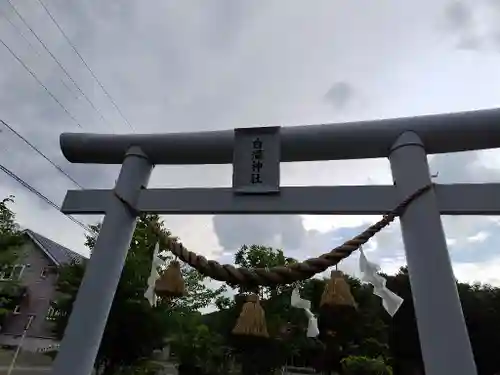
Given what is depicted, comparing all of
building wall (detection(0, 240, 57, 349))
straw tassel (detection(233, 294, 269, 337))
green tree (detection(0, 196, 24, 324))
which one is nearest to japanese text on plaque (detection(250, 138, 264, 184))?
straw tassel (detection(233, 294, 269, 337))

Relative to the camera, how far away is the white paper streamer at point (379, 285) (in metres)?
1.47

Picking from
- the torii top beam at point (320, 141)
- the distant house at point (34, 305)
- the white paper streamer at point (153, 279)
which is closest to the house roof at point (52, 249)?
the distant house at point (34, 305)

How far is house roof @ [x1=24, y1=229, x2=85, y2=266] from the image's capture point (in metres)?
15.0

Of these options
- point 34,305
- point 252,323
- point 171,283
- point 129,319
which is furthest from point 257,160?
point 34,305

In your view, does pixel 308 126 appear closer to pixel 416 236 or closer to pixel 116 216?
pixel 416 236

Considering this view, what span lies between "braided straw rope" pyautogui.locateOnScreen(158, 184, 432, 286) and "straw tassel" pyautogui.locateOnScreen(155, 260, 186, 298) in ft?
0.89

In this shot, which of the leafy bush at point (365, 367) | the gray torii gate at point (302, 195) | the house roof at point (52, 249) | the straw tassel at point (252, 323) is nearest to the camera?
the gray torii gate at point (302, 195)

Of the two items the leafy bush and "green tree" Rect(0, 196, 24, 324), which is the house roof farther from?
the leafy bush

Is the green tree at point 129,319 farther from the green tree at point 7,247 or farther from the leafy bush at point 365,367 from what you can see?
the leafy bush at point 365,367

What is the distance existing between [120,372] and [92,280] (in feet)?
26.3

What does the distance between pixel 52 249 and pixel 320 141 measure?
57.2ft

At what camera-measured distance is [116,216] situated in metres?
1.72

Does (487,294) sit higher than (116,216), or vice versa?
(487,294)

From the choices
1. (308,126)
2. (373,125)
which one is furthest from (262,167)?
(373,125)
